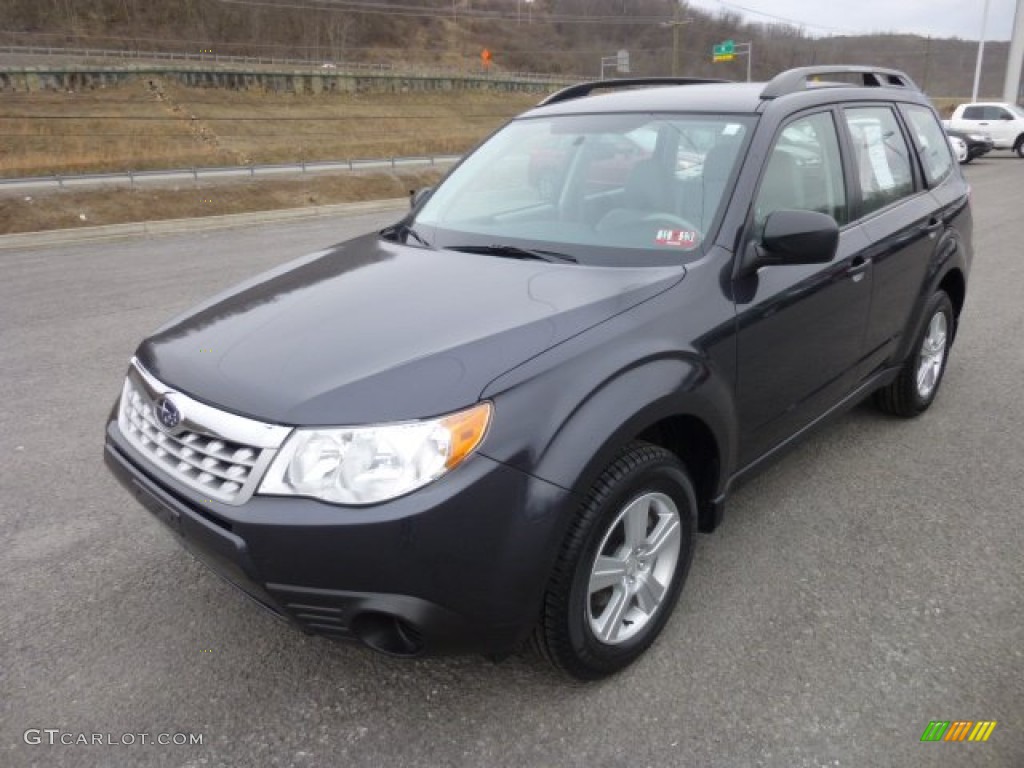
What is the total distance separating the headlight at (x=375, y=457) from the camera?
1870mm

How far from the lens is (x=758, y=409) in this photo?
9.14 ft

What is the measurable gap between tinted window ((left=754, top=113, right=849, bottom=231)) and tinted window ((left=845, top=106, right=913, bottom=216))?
0.20m

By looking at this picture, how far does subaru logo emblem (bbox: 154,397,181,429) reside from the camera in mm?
2182

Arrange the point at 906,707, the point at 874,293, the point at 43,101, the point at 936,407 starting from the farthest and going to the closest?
the point at 43,101 < the point at 936,407 < the point at 874,293 < the point at 906,707

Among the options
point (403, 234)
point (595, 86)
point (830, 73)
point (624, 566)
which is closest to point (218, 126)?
point (595, 86)

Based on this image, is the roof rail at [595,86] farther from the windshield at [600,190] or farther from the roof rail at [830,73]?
the roof rail at [830,73]

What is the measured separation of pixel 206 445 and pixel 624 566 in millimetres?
1253

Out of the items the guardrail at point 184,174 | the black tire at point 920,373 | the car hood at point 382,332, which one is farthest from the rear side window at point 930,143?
the guardrail at point 184,174

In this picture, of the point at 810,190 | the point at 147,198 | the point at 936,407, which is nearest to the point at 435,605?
the point at 810,190

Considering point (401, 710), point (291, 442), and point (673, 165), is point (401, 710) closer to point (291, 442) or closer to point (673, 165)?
point (291, 442)

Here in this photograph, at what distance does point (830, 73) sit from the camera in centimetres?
349

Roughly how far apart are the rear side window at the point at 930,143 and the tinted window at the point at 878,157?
237 millimetres

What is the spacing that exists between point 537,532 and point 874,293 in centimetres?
227

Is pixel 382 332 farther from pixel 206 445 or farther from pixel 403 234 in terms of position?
pixel 403 234
